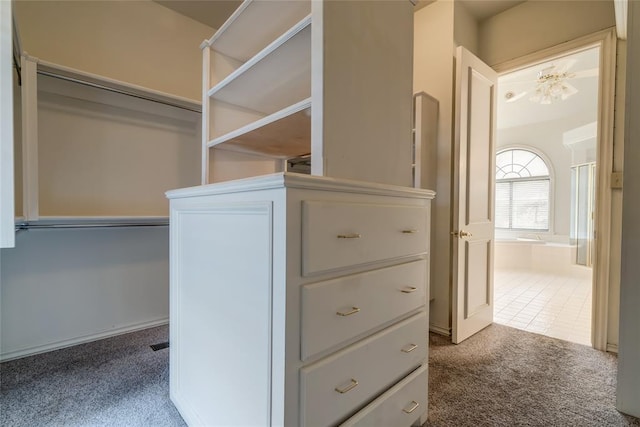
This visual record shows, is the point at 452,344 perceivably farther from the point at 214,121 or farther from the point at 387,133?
the point at 214,121

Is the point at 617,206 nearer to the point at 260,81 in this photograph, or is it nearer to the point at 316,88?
the point at 316,88

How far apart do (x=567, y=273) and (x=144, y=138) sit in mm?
6290

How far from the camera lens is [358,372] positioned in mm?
997

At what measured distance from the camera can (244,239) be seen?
93 centimetres

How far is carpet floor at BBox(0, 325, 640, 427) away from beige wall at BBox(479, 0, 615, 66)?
2396 mm

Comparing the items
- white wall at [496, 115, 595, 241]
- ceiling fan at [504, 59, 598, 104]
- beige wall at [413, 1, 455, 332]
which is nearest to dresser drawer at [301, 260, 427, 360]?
beige wall at [413, 1, 455, 332]

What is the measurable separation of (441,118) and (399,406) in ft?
6.91

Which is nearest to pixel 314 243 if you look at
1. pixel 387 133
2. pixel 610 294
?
pixel 387 133

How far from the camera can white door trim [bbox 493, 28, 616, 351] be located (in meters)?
2.04

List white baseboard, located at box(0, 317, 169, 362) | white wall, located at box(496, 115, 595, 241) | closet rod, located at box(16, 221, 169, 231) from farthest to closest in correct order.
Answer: white wall, located at box(496, 115, 595, 241) < white baseboard, located at box(0, 317, 169, 362) < closet rod, located at box(16, 221, 169, 231)

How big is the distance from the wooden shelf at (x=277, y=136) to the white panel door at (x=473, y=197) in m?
1.24

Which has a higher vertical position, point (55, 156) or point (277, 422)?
point (55, 156)

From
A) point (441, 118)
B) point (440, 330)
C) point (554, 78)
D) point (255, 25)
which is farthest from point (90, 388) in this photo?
point (554, 78)

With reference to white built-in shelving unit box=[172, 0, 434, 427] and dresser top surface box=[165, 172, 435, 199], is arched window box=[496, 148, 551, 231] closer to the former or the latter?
white built-in shelving unit box=[172, 0, 434, 427]
